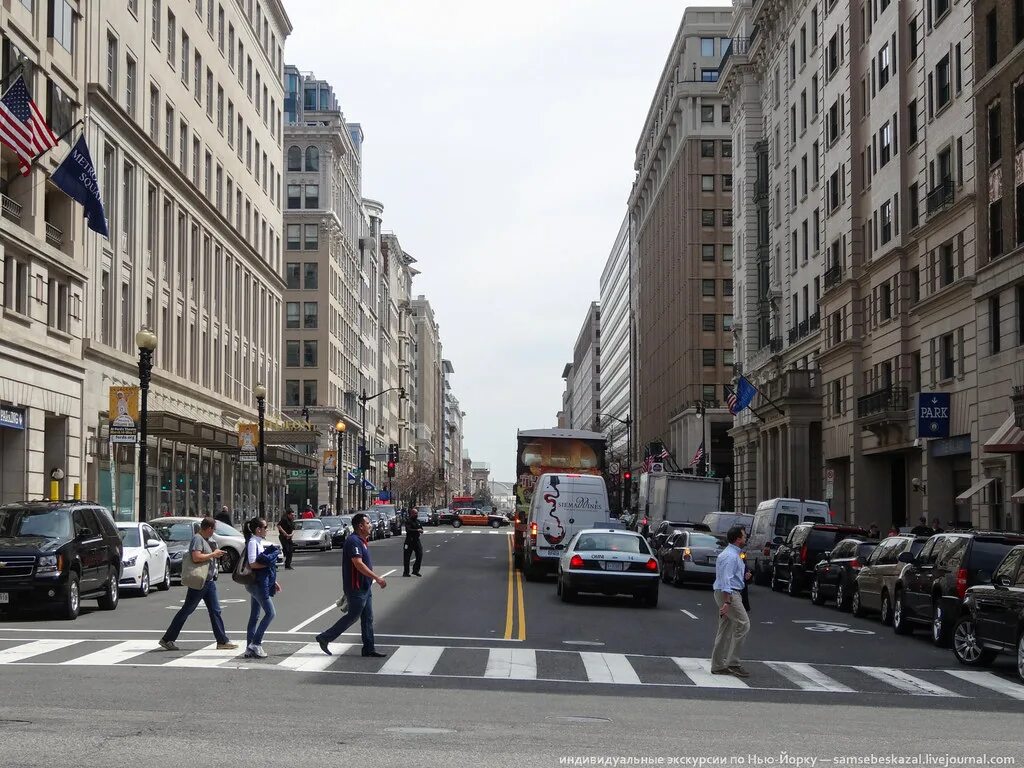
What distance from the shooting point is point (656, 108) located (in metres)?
123

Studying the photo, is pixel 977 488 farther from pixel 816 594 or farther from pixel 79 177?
pixel 79 177

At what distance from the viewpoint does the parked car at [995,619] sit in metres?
17.2

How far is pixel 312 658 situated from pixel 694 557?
19838mm

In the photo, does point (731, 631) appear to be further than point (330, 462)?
No

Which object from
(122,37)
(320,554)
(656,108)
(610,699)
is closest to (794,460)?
(320,554)

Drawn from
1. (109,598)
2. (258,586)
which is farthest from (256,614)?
(109,598)

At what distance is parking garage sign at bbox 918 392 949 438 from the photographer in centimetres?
4322

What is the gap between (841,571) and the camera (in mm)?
29797

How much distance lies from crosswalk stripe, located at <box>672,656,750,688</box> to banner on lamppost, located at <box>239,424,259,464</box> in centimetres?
3522

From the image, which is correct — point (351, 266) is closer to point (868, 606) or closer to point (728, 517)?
point (728, 517)

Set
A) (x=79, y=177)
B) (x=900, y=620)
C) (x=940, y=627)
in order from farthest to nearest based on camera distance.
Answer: (x=79, y=177) < (x=900, y=620) < (x=940, y=627)

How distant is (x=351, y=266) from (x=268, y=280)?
41792mm

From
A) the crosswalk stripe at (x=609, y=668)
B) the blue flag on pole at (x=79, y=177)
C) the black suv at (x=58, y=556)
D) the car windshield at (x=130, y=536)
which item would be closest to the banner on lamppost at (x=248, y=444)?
the blue flag on pole at (x=79, y=177)

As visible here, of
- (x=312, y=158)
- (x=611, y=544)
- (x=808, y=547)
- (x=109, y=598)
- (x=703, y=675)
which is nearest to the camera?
(x=703, y=675)
